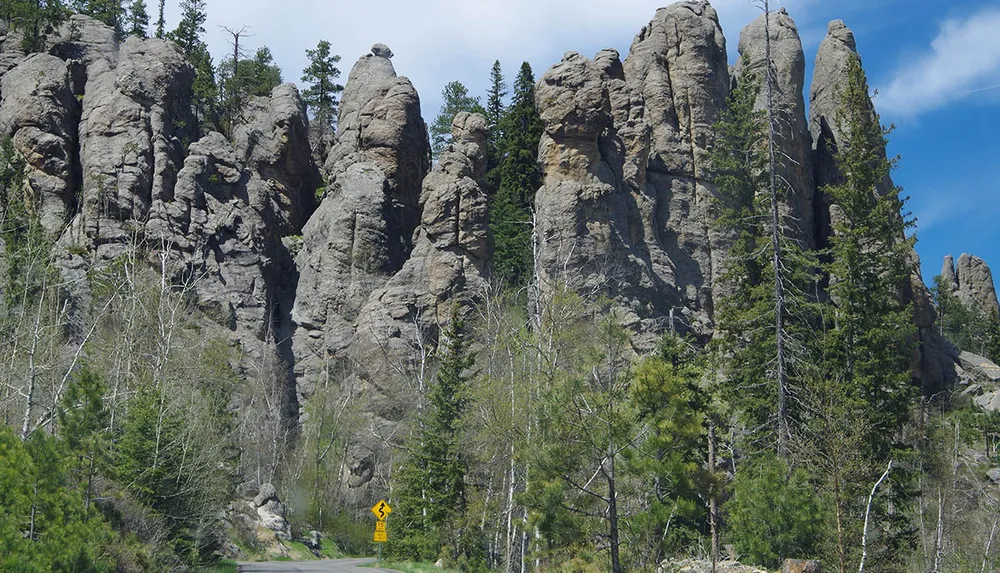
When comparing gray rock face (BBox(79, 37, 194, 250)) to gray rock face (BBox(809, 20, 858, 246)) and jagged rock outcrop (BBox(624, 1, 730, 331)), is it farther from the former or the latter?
gray rock face (BBox(809, 20, 858, 246))

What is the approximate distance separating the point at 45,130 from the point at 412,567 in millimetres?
38979

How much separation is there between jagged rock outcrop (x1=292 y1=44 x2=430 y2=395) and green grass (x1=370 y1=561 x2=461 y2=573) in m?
22.3

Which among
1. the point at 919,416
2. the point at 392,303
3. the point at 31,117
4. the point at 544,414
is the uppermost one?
the point at 31,117

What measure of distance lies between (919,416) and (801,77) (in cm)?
2688

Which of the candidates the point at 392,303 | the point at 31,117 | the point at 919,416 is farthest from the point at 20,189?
the point at 919,416

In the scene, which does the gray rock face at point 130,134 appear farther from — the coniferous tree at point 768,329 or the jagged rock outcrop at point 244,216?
the coniferous tree at point 768,329

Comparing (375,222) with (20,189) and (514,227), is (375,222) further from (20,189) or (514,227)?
(20,189)

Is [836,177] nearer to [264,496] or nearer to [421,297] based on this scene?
[421,297]

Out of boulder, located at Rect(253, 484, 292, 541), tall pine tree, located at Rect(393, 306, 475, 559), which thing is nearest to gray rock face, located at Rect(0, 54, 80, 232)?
boulder, located at Rect(253, 484, 292, 541)

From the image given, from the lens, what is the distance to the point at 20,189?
52.6 metres

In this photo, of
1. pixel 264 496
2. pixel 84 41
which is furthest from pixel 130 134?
pixel 264 496

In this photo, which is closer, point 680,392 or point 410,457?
point 680,392

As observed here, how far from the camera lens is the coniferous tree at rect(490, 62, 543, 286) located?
58.5 metres

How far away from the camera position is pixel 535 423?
83.7 feet
